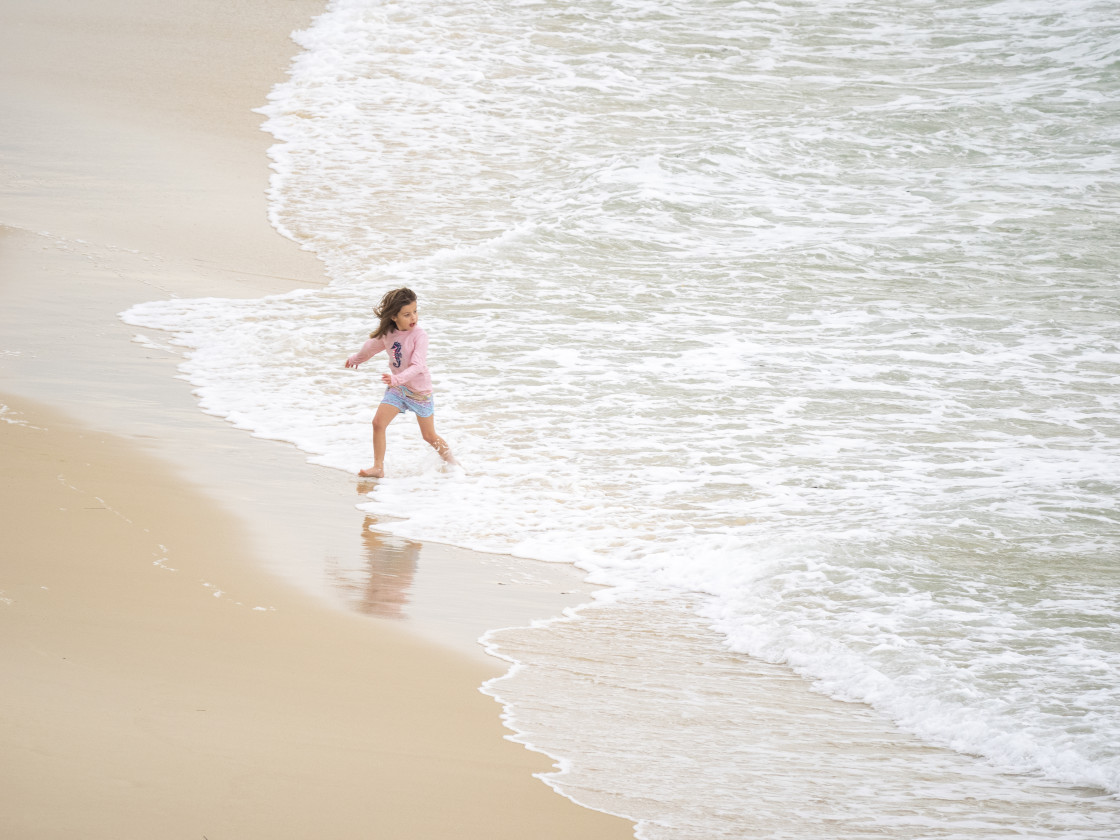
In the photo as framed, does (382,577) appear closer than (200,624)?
No

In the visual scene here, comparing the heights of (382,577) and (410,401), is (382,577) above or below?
below

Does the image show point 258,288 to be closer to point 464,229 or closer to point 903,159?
point 464,229

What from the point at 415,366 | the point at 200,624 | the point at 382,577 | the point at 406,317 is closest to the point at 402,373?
the point at 415,366

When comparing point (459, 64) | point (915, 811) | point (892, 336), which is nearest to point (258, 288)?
point (892, 336)

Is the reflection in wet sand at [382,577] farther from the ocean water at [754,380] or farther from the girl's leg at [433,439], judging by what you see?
the girl's leg at [433,439]

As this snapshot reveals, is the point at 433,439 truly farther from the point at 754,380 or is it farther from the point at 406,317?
the point at 754,380

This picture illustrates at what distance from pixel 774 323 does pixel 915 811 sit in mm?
6848

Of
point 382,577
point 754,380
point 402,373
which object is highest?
point 402,373

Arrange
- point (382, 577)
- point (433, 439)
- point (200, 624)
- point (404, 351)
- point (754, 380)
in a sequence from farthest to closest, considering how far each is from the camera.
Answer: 1. point (754, 380)
2. point (404, 351)
3. point (433, 439)
4. point (382, 577)
5. point (200, 624)

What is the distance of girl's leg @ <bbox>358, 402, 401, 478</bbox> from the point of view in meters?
6.61

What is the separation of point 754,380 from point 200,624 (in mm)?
5167

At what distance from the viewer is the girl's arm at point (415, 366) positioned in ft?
21.8

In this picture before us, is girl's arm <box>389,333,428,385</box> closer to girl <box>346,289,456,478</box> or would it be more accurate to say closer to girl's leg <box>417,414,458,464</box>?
girl <box>346,289,456,478</box>

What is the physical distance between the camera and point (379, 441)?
21.8ft
